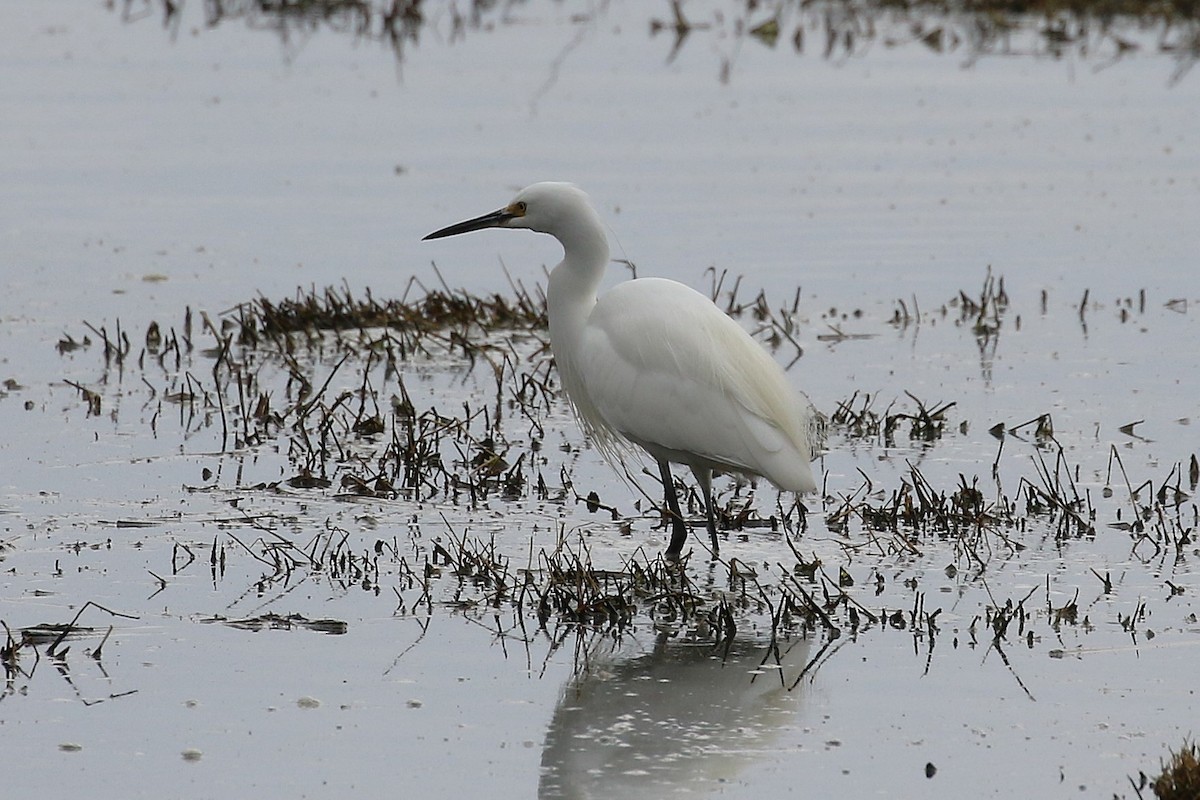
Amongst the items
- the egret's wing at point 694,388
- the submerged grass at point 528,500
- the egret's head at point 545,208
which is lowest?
the submerged grass at point 528,500

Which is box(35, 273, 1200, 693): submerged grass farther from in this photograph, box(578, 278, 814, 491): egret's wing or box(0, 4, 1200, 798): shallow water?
box(578, 278, 814, 491): egret's wing

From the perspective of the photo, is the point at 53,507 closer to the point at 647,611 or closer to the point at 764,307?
the point at 647,611

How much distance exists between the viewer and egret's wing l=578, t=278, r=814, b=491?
6.54 meters

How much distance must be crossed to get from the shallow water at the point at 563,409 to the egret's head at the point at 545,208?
3.42 ft

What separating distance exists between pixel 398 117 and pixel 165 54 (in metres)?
3.79

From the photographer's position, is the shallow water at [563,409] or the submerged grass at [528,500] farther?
the submerged grass at [528,500]

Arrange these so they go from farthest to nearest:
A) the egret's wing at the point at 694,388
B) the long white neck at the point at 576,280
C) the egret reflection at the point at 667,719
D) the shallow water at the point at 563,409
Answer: the long white neck at the point at 576,280 < the egret's wing at the point at 694,388 < the shallow water at the point at 563,409 < the egret reflection at the point at 667,719

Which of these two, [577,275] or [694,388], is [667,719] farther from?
[577,275]

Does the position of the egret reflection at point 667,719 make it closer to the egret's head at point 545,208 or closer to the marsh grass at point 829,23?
the egret's head at point 545,208

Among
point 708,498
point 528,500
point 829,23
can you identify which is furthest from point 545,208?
point 829,23

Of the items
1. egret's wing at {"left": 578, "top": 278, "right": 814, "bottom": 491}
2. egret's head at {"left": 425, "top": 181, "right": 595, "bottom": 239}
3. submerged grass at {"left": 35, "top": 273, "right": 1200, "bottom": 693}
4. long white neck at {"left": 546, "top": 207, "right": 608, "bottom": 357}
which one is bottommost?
submerged grass at {"left": 35, "top": 273, "right": 1200, "bottom": 693}

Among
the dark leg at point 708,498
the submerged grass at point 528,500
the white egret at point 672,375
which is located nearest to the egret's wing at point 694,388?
the white egret at point 672,375

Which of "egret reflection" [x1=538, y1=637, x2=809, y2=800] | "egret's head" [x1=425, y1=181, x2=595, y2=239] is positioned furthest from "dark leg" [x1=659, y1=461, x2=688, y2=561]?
"egret's head" [x1=425, y1=181, x2=595, y2=239]

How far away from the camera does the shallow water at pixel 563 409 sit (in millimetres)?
4961
